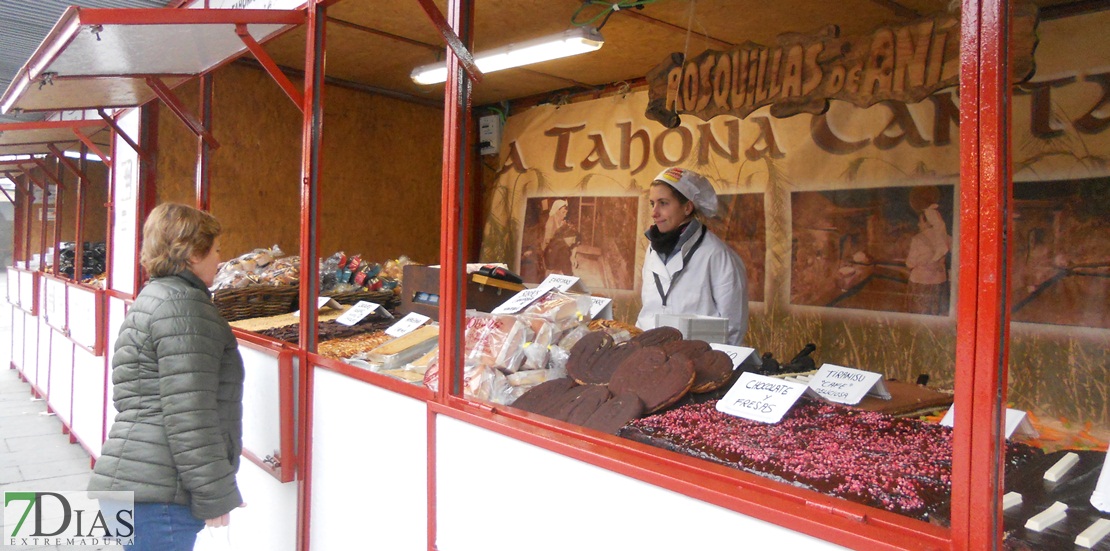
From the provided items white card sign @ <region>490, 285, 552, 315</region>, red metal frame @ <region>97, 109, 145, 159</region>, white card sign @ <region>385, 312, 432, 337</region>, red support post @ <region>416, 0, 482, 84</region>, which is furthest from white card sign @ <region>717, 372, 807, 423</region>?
red metal frame @ <region>97, 109, 145, 159</region>

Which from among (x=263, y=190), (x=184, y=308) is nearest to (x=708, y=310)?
(x=184, y=308)

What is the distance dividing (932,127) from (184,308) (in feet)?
12.9

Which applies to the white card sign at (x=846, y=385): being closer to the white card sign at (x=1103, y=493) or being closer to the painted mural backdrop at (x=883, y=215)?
the white card sign at (x=1103, y=493)

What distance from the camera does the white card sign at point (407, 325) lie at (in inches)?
118

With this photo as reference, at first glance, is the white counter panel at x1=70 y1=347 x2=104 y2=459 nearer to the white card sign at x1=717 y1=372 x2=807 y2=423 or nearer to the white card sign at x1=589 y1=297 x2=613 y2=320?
the white card sign at x1=589 y1=297 x2=613 y2=320

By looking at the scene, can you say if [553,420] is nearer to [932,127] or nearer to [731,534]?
[731,534]

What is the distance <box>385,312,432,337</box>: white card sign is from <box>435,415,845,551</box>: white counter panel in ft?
3.55

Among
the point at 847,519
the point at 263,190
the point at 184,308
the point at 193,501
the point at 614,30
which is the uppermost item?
the point at 614,30

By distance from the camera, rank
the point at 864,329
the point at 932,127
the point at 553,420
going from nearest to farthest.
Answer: the point at 553,420, the point at 932,127, the point at 864,329

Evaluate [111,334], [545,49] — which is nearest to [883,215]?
[545,49]

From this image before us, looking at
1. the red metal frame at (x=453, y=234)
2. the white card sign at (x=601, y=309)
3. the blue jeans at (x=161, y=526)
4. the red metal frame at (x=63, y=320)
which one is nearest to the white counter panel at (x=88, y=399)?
the red metal frame at (x=63, y=320)

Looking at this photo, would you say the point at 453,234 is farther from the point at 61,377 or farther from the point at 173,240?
the point at 61,377

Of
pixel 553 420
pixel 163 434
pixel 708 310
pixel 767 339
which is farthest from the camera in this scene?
pixel 767 339

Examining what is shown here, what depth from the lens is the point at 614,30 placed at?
458cm
